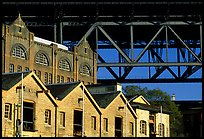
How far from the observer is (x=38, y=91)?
55906mm

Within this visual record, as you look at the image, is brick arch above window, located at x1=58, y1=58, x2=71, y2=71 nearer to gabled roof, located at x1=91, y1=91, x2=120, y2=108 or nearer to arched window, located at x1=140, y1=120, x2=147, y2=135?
gabled roof, located at x1=91, y1=91, x2=120, y2=108

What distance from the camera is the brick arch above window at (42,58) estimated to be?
293ft

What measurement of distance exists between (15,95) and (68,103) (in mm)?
8018

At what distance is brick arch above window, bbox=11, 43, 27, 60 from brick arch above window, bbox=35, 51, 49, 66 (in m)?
2.94

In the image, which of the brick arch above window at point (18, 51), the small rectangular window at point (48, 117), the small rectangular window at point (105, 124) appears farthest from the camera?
the brick arch above window at point (18, 51)

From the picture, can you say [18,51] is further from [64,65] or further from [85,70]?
[85,70]

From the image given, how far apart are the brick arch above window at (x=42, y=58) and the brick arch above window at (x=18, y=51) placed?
9.63 ft

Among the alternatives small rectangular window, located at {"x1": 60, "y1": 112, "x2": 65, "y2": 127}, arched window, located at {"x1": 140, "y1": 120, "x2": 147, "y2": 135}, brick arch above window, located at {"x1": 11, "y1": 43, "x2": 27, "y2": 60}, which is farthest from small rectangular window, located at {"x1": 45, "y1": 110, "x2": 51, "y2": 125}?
brick arch above window, located at {"x1": 11, "y1": 43, "x2": 27, "y2": 60}

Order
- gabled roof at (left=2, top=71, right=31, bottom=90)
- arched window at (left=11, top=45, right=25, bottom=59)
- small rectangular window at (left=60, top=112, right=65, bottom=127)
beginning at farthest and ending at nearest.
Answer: arched window at (left=11, top=45, right=25, bottom=59)
small rectangular window at (left=60, top=112, right=65, bottom=127)
gabled roof at (left=2, top=71, right=31, bottom=90)

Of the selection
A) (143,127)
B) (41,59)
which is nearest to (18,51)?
(41,59)

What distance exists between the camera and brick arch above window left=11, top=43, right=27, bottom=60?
85.1 m

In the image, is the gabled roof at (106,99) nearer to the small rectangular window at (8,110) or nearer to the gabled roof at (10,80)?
the gabled roof at (10,80)

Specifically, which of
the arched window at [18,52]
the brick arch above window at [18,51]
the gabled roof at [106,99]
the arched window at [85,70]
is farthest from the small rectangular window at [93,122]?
the arched window at [85,70]

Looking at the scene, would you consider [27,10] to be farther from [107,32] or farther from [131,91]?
[131,91]
